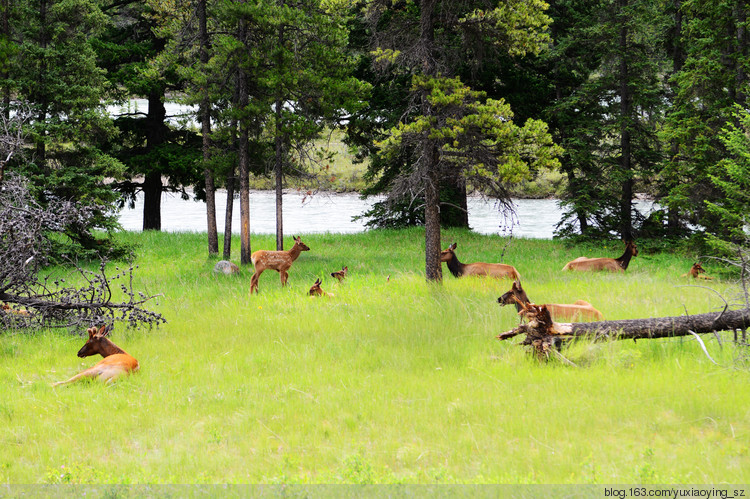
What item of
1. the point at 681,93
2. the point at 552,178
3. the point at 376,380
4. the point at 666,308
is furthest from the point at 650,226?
the point at 552,178

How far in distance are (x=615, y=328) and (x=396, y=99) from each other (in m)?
18.6

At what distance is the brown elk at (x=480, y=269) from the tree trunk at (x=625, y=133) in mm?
9605

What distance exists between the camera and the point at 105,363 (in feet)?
29.9

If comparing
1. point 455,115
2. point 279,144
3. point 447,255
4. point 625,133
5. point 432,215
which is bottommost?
point 447,255

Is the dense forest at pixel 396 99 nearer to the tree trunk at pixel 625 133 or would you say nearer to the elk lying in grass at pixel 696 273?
the tree trunk at pixel 625 133

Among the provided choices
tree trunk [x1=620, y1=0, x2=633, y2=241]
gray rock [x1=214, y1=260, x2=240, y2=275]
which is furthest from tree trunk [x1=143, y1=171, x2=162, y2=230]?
tree trunk [x1=620, y1=0, x2=633, y2=241]

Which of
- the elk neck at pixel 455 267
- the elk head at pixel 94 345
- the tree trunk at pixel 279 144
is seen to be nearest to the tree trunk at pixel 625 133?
the elk neck at pixel 455 267

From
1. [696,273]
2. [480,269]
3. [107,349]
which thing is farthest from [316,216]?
[107,349]

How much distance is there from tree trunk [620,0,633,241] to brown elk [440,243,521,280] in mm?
9605

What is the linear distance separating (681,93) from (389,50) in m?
10.7

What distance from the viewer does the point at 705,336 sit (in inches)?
392

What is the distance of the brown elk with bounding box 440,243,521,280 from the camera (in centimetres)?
1509

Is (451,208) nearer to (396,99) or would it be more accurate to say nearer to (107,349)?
(396,99)

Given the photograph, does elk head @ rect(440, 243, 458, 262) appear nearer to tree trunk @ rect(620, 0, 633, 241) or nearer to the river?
tree trunk @ rect(620, 0, 633, 241)
